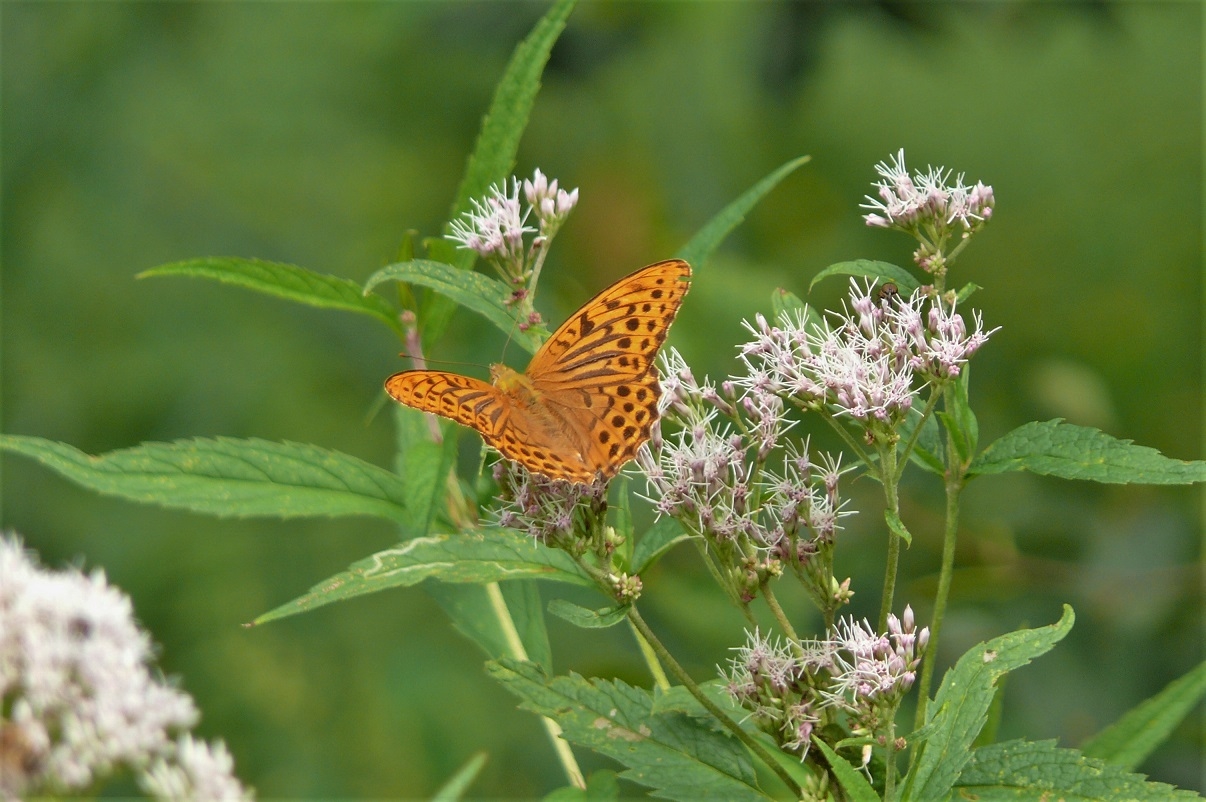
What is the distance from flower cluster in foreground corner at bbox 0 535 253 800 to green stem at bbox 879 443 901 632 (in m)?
1.01

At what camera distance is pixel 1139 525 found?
422 cm

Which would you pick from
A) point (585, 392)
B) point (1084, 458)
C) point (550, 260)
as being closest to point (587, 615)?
point (585, 392)

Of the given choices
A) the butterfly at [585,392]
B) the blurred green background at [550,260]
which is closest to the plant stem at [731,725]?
the butterfly at [585,392]

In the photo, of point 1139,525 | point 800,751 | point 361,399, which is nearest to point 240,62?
point 361,399

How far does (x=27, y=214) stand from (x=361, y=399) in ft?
6.03

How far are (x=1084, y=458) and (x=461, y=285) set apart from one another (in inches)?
41.2

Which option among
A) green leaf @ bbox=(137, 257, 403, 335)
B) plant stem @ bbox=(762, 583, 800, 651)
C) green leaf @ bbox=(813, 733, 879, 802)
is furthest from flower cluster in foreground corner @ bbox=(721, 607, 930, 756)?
green leaf @ bbox=(137, 257, 403, 335)

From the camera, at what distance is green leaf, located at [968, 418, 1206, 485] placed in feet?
5.67

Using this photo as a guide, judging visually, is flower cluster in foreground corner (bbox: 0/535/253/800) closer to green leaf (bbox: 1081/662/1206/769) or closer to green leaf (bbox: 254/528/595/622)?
green leaf (bbox: 254/528/595/622)

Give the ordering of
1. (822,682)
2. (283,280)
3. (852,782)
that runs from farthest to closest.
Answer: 1. (283,280)
2. (822,682)
3. (852,782)

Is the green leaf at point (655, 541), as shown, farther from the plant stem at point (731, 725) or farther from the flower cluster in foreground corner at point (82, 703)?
the flower cluster in foreground corner at point (82, 703)

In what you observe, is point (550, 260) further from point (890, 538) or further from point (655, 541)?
point (890, 538)

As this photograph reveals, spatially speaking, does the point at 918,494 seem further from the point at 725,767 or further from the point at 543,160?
the point at 725,767

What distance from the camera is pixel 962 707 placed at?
164 centimetres
